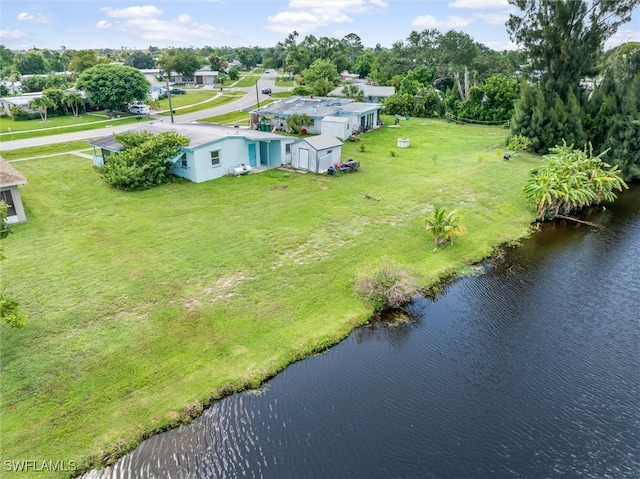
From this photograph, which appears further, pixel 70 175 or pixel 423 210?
pixel 70 175

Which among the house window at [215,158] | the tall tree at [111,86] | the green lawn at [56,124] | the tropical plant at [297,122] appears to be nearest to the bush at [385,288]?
the house window at [215,158]

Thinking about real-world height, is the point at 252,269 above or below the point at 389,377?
above

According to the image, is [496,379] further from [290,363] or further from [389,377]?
[290,363]

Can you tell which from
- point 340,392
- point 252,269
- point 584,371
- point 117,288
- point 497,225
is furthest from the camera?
point 497,225

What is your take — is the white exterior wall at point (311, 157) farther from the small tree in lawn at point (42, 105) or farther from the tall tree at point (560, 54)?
the small tree in lawn at point (42, 105)

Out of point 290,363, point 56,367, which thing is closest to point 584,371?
point 290,363

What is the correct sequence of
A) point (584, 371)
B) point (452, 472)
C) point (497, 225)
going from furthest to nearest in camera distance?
point (497, 225), point (584, 371), point (452, 472)

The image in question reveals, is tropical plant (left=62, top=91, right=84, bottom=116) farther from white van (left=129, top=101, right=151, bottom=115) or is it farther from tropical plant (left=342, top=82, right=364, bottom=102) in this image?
tropical plant (left=342, top=82, right=364, bottom=102)
